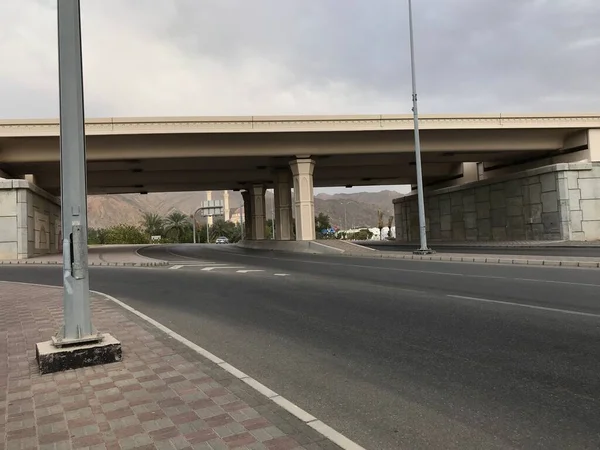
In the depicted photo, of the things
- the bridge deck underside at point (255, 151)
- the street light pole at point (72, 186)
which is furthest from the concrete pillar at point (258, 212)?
the street light pole at point (72, 186)

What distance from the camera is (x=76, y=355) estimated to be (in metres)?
5.58

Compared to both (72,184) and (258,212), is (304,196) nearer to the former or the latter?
(258,212)

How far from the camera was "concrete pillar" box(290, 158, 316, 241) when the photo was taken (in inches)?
1249

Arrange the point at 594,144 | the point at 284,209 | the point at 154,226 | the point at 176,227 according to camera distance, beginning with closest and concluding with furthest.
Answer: the point at 594,144
the point at 284,209
the point at 176,227
the point at 154,226

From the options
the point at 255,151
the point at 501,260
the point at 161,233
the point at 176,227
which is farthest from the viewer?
the point at 161,233

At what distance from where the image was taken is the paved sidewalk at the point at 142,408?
3.64 m

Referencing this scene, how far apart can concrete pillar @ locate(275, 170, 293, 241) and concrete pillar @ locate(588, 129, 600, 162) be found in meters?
21.1

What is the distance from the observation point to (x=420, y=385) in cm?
484

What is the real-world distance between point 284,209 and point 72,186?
114 ft

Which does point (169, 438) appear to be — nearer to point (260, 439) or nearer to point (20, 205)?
point (260, 439)

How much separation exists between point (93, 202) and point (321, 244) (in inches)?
5841

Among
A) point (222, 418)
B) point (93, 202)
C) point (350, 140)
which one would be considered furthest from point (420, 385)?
point (93, 202)

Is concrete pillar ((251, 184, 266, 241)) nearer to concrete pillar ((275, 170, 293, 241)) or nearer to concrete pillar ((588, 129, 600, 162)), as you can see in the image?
concrete pillar ((275, 170, 293, 241))

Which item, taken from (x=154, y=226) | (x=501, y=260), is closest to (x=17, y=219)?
(x=501, y=260)
